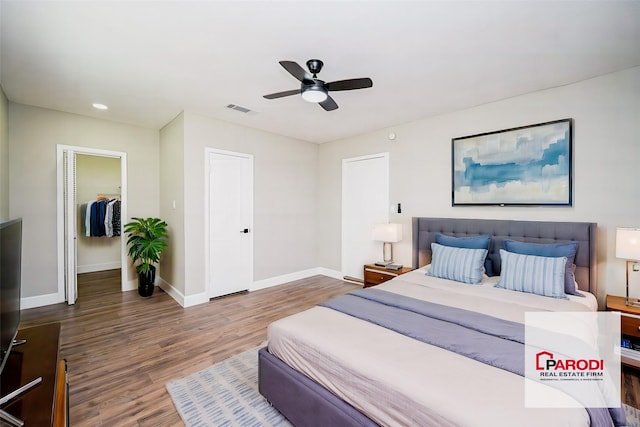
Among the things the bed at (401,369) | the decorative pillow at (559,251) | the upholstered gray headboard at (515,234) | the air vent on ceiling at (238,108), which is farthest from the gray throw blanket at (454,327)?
the air vent on ceiling at (238,108)

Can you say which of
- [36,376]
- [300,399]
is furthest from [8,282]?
[300,399]

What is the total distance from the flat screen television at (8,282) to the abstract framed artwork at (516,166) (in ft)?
13.5

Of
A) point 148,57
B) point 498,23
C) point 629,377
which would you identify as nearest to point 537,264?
point 629,377

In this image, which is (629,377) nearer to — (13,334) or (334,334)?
(334,334)

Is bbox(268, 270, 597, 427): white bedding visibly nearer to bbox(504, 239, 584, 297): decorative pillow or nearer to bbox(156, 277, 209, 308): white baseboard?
bbox(504, 239, 584, 297): decorative pillow

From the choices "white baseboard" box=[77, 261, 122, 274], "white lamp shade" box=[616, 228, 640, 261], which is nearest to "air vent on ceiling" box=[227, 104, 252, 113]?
"white lamp shade" box=[616, 228, 640, 261]

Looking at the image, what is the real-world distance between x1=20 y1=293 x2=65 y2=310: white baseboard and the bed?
381 centimetres

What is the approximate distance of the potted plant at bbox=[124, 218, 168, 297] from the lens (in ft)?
13.4

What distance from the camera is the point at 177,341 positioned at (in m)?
2.86

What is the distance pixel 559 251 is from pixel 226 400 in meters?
3.20

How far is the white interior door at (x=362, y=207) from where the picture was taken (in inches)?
181

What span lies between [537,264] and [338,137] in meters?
3.59

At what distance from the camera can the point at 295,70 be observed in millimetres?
2143

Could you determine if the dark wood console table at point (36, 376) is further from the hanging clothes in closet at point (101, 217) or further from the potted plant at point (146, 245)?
the hanging clothes in closet at point (101, 217)
